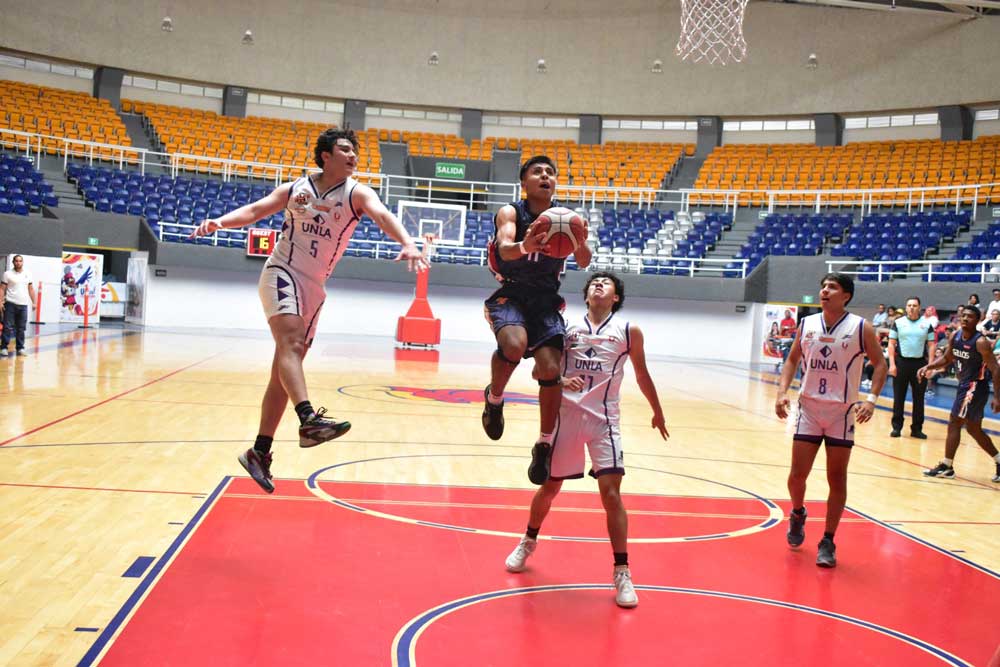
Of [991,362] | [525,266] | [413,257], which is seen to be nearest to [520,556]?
[525,266]

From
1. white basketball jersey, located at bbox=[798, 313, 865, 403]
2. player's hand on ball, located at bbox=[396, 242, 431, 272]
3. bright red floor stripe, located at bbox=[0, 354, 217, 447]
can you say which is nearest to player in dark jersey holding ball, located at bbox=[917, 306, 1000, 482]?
white basketball jersey, located at bbox=[798, 313, 865, 403]

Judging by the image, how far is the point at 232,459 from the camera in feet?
23.0

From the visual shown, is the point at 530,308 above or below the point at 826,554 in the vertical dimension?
above

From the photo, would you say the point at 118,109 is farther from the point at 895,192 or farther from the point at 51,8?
the point at 895,192

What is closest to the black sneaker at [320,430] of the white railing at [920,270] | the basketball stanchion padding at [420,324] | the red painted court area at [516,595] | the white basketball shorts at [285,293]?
the white basketball shorts at [285,293]

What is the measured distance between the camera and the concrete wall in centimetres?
2966

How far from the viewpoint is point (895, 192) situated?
25.4 metres

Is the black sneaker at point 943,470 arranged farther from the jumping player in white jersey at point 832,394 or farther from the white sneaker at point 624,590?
the white sneaker at point 624,590

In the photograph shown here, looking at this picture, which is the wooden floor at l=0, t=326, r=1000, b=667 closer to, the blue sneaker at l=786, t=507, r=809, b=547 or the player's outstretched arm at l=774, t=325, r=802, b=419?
the blue sneaker at l=786, t=507, r=809, b=547

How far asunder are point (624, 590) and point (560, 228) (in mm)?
1762

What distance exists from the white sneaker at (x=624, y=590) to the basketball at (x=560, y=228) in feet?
5.18

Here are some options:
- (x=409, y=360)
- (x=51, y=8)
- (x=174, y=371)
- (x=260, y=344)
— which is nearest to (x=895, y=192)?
(x=409, y=360)

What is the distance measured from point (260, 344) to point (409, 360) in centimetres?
470

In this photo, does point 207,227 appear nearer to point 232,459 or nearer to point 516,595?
point 516,595
